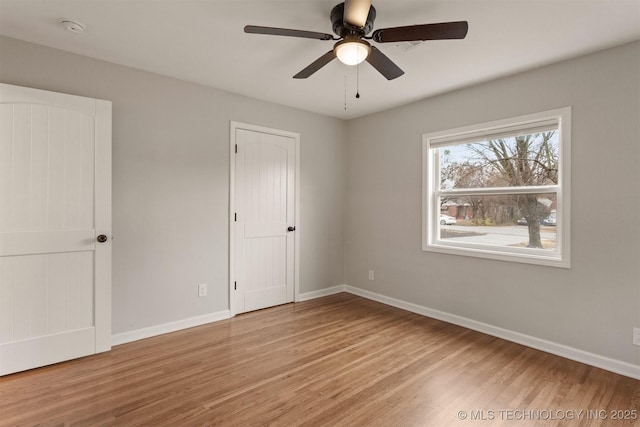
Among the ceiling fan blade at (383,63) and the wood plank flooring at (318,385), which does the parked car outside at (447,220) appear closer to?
the wood plank flooring at (318,385)

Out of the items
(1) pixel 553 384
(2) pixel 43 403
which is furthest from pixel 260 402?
(1) pixel 553 384

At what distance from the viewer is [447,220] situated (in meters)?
3.71

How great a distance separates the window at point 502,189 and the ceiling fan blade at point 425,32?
1.67 metres

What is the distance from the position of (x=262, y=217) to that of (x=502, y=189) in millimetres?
2609

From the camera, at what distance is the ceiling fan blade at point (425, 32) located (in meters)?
1.69

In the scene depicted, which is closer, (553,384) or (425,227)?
(553,384)

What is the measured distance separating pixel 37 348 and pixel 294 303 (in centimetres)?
Result: 250

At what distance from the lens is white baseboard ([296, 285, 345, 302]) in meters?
4.31

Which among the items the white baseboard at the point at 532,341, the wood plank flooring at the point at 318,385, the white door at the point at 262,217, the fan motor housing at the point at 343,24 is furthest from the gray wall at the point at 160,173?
the white baseboard at the point at 532,341

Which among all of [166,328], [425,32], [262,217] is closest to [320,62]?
[425,32]

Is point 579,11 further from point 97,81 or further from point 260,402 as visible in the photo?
point 97,81

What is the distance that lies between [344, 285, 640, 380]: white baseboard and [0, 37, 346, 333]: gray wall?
2.23 metres

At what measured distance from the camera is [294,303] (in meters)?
4.17

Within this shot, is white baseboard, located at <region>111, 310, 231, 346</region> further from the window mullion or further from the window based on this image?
the window mullion
